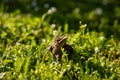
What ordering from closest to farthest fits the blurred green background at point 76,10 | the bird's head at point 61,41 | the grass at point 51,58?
the grass at point 51,58
the bird's head at point 61,41
the blurred green background at point 76,10

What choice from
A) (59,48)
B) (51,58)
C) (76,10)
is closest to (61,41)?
(59,48)

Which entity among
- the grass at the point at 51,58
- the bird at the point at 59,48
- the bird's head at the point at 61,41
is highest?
the bird's head at the point at 61,41

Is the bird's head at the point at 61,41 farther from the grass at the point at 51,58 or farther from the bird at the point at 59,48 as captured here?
the grass at the point at 51,58

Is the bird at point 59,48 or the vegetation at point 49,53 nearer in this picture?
the vegetation at point 49,53

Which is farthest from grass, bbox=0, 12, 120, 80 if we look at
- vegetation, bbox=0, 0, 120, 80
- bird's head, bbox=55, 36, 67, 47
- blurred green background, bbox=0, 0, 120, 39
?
blurred green background, bbox=0, 0, 120, 39

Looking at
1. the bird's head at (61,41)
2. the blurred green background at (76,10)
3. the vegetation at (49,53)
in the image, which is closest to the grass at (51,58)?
the vegetation at (49,53)

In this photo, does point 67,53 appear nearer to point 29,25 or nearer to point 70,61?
point 70,61

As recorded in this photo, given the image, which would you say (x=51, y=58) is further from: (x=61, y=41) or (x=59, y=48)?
(x=61, y=41)
